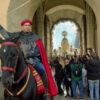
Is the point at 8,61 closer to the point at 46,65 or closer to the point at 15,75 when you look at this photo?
the point at 15,75

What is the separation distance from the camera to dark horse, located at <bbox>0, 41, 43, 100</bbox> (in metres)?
2.84

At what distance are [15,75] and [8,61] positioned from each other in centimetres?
36

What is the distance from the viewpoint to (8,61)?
2875 millimetres

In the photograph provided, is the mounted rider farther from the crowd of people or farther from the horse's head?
the crowd of people

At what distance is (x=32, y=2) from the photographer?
10.0m

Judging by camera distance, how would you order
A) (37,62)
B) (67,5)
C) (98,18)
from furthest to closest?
(67,5), (98,18), (37,62)


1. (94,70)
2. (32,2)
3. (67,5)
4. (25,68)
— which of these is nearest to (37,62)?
(25,68)

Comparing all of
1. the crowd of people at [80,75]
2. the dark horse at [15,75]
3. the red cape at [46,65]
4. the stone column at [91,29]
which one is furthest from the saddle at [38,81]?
the stone column at [91,29]

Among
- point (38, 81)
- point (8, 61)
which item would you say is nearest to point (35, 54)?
point (38, 81)

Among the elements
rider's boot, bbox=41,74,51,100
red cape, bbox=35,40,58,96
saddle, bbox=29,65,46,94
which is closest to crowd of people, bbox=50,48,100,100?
red cape, bbox=35,40,58,96

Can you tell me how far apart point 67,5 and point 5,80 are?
70.2 ft

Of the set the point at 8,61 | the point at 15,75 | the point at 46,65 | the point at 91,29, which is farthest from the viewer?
the point at 91,29

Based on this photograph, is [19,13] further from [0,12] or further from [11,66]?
[11,66]

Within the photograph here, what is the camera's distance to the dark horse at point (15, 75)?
284 cm
